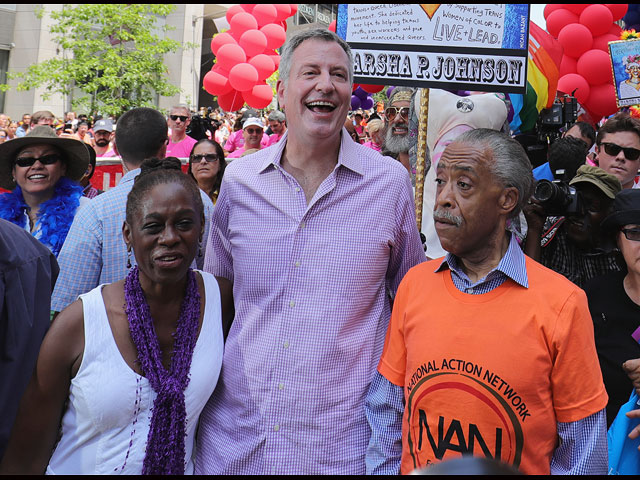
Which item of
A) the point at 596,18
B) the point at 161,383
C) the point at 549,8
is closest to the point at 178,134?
the point at 161,383

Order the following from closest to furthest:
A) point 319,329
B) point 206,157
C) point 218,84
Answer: point 319,329, point 206,157, point 218,84

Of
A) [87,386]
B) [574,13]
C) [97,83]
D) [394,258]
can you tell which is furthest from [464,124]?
[97,83]

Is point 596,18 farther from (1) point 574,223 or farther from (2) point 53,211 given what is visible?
(2) point 53,211

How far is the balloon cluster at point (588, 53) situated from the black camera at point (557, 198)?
6.29 metres

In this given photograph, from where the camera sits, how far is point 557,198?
105 inches

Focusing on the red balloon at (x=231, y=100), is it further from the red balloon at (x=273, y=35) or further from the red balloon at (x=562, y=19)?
the red balloon at (x=562, y=19)

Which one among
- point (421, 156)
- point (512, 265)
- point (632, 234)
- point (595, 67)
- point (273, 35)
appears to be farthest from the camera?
point (273, 35)

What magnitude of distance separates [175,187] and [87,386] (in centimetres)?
66

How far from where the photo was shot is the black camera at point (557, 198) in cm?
266

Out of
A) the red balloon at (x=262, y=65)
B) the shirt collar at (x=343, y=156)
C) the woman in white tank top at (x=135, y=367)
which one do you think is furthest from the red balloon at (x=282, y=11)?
the woman in white tank top at (x=135, y=367)

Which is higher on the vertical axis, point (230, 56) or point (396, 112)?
point (230, 56)

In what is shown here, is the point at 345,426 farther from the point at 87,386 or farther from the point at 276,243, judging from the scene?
the point at 87,386

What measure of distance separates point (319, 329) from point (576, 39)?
8.24 m

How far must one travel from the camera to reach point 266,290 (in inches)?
79.4
